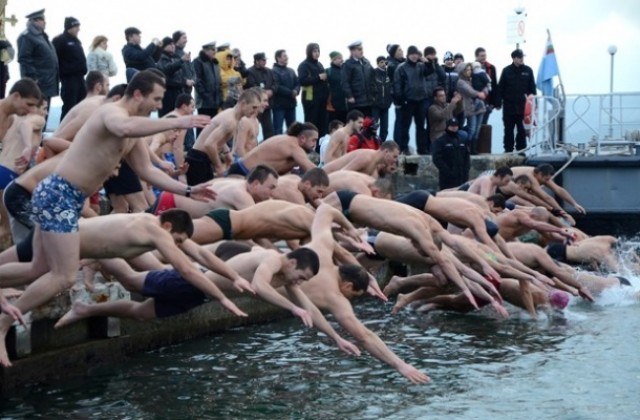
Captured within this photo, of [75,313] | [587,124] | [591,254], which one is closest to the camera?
[75,313]

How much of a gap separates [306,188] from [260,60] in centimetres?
682

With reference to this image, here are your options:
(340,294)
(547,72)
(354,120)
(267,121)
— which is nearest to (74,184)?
(340,294)

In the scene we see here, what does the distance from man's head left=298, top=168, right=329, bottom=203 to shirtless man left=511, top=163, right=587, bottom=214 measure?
6.74 meters

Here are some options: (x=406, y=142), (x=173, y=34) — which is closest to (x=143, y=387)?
(x=173, y=34)

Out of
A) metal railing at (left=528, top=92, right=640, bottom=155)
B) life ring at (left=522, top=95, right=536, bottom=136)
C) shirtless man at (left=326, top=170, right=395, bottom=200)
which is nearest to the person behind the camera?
shirtless man at (left=326, top=170, right=395, bottom=200)

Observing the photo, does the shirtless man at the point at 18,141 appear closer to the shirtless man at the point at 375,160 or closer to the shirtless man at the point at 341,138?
the shirtless man at the point at 375,160

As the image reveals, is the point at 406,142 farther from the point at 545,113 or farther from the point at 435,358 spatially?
the point at 435,358

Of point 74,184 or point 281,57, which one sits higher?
point 281,57

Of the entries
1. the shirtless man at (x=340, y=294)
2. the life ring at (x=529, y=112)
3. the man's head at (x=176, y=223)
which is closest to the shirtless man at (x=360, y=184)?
the shirtless man at (x=340, y=294)

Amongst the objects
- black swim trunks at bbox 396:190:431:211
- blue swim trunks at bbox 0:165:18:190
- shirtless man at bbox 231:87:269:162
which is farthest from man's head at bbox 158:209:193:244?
shirtless man at bbox 231:87:269:162

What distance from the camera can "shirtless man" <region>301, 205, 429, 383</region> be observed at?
10.6 meters

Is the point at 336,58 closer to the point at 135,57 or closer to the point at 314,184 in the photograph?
the point at 135,57

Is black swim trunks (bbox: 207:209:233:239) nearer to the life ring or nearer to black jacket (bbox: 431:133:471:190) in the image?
black jacket (bbox: 431:133:471:190)

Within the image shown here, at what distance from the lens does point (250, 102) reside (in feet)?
50.2
